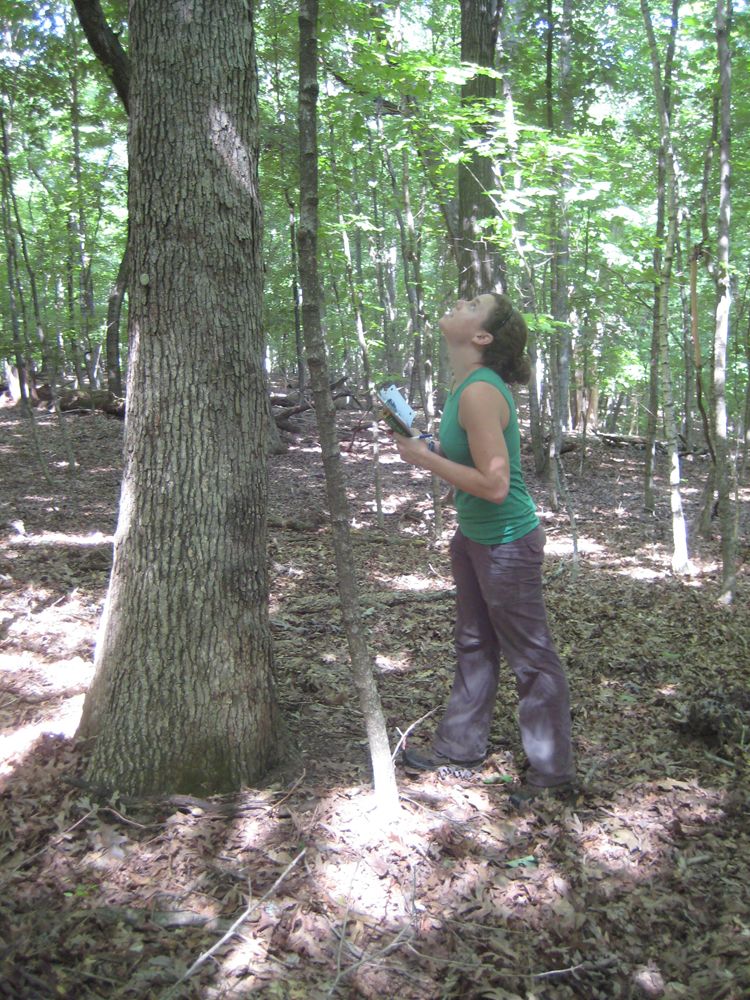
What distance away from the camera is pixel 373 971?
198 cm

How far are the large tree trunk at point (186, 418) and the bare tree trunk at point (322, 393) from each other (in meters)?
0.29

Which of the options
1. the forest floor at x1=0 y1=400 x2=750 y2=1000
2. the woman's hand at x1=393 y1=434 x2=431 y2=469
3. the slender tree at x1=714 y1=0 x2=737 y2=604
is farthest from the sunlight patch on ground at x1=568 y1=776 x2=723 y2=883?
the slender tree at x1=714 y1=0 x2=737 y2=604

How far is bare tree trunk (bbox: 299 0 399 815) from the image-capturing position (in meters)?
2.44

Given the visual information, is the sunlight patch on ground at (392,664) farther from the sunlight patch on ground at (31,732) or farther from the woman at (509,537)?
the sunlight patch on ground at (31,732)

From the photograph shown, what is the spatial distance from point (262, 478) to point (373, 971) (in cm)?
174

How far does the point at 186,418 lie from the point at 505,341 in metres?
1.32

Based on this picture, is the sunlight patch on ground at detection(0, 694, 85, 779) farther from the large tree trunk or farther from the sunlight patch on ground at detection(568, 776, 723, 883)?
the sunlight patch on ground at detection(568, 776, 723, 883)

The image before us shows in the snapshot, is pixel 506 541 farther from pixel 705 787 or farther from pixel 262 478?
pixel 705 787

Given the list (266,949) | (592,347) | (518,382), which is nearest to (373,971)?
(266,949)

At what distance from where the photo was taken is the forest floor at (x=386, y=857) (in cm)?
197

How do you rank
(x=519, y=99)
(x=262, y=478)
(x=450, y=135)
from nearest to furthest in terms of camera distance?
(x=262, y=478) < (x=450, y=135) < (x=519, y=99)

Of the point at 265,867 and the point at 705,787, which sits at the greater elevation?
the point at 265,867

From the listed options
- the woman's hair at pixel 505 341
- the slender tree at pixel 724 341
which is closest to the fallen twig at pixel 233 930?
the woman's hair at pixel 505 341

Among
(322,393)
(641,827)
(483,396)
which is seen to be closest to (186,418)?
(322,393)
